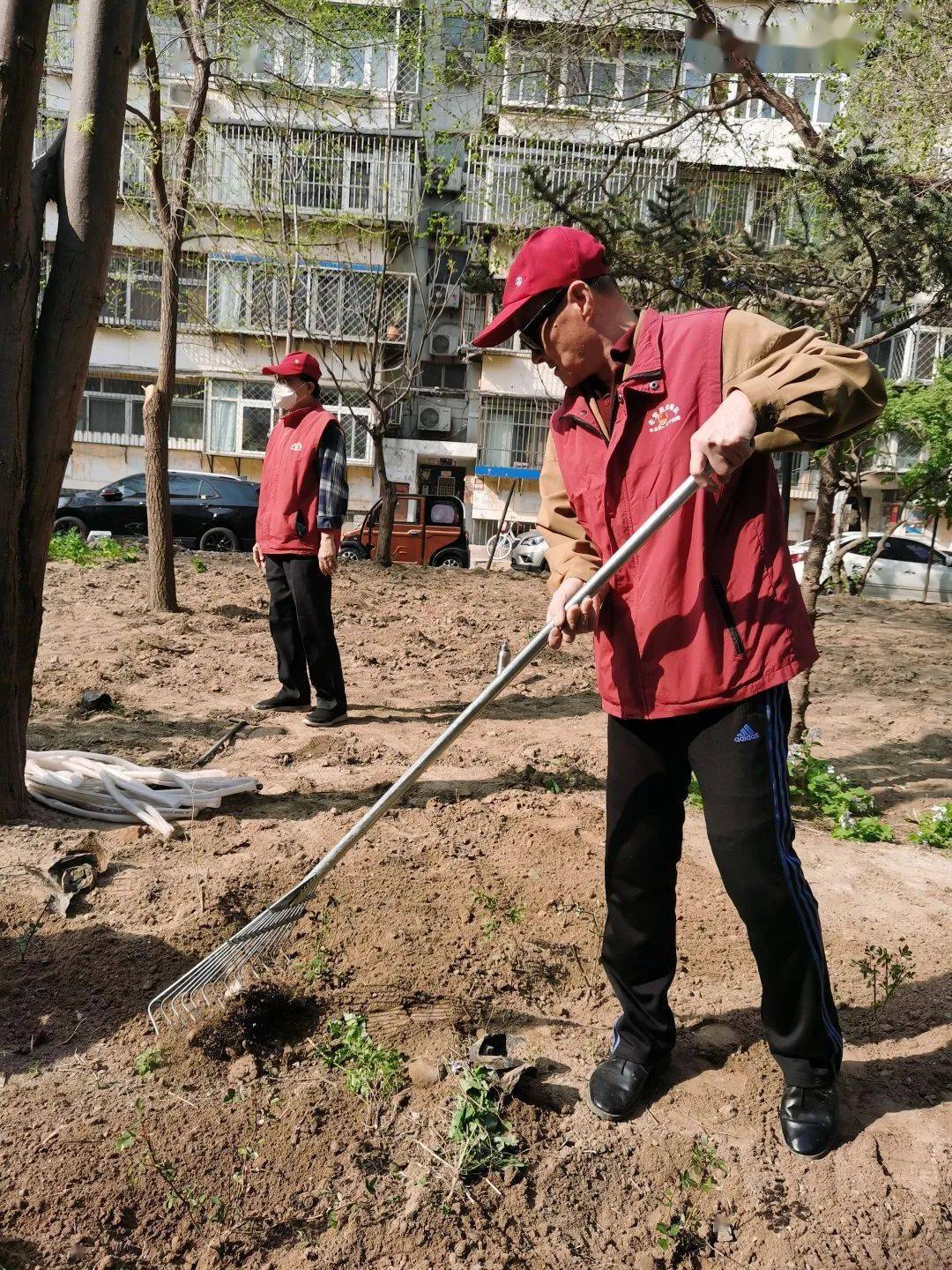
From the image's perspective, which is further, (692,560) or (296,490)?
(296,490)

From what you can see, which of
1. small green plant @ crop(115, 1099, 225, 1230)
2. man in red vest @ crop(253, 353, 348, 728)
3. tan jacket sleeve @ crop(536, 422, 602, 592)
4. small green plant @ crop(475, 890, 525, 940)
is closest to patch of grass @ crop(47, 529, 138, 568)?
man in red vest @ crop(253, 353, 348, 728)

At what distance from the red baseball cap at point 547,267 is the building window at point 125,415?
2951 cm

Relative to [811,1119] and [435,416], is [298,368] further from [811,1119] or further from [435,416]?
[435,416]

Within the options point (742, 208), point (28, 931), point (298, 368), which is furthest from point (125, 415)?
point (28, 931)

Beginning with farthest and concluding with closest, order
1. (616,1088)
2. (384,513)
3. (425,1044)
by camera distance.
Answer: (384,513) < (425,1044) < (616,1088)

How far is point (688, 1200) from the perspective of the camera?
2441mm

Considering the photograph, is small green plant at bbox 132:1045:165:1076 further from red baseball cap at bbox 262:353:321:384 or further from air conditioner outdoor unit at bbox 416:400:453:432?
air conditioner outdoor unit at bbox 416:400:453:432

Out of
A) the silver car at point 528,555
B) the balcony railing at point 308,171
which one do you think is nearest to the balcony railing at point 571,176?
the balcony railing at point 308,171

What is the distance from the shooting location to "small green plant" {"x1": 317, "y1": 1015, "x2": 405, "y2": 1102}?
2.75 meters

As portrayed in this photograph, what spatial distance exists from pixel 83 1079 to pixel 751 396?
2.36 m

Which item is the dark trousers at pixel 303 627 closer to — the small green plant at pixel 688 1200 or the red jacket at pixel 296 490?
the red jacket at pixel 296 490

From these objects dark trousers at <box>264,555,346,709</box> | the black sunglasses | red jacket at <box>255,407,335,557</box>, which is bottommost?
dark trousers at <box>264,555,346,709</box>

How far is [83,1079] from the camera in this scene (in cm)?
277

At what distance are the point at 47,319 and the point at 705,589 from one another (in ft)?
9.77
